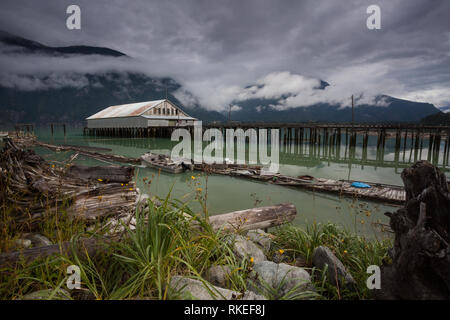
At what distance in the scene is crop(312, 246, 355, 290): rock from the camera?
7.84ft

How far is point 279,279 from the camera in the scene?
2441 millimetres

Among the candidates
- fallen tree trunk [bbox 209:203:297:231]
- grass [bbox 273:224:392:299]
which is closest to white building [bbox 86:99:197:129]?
fallen tree trunk [bbox 209:203:297:231]

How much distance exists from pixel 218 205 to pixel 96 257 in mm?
7084

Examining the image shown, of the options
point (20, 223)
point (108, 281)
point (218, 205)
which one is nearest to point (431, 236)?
point (108, 281)

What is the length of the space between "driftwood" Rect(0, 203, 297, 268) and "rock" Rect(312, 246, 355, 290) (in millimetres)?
1284

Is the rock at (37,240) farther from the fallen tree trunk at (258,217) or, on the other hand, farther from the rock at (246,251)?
the fallen tree trunk at (258,217)

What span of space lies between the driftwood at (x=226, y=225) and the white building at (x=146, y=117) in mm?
41155

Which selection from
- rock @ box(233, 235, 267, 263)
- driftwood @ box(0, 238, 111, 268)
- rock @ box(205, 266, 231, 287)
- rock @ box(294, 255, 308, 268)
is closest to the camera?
driftwood @ box(0, 238, 111, 268)

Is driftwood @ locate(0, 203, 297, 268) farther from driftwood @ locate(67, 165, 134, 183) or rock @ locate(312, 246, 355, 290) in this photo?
driftwood @ locate(67, 165, 134, 183)

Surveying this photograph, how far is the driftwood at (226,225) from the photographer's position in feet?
6.92

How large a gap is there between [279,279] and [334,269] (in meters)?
0.64
